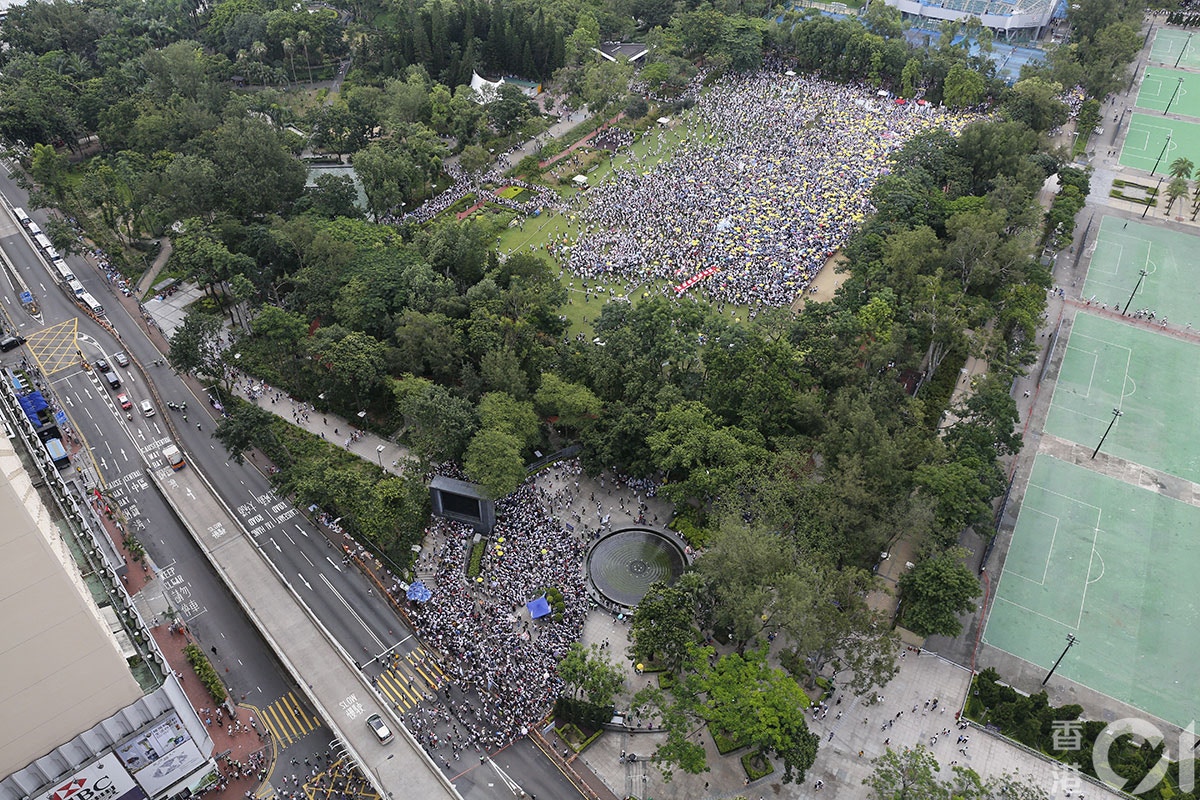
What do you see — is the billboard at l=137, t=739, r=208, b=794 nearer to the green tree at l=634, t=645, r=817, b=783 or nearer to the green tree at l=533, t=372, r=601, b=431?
the green tree at l=634, t=645, r=817, b=783

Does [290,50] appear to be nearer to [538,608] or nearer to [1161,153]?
[538,608]

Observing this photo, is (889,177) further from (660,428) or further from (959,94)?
(660,428)

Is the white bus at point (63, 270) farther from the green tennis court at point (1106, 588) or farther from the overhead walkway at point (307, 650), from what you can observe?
the green tennis court at point (1106, 588)

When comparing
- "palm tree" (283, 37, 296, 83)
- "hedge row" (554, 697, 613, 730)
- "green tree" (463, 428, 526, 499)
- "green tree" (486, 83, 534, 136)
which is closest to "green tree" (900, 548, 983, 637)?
"hedge row" (554, 697, 613, 730)

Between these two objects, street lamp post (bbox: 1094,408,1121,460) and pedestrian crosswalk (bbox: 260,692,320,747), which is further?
street lamp post (bbox: 1094,408,1121,460)

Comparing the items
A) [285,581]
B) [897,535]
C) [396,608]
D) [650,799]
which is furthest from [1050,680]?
[285,581]

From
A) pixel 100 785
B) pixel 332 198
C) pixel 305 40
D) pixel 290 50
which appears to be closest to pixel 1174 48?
pixel 332 198

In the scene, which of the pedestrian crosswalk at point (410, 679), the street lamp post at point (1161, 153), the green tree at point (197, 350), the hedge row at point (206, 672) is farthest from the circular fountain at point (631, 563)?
the street lamp post at point (1161, 153)
